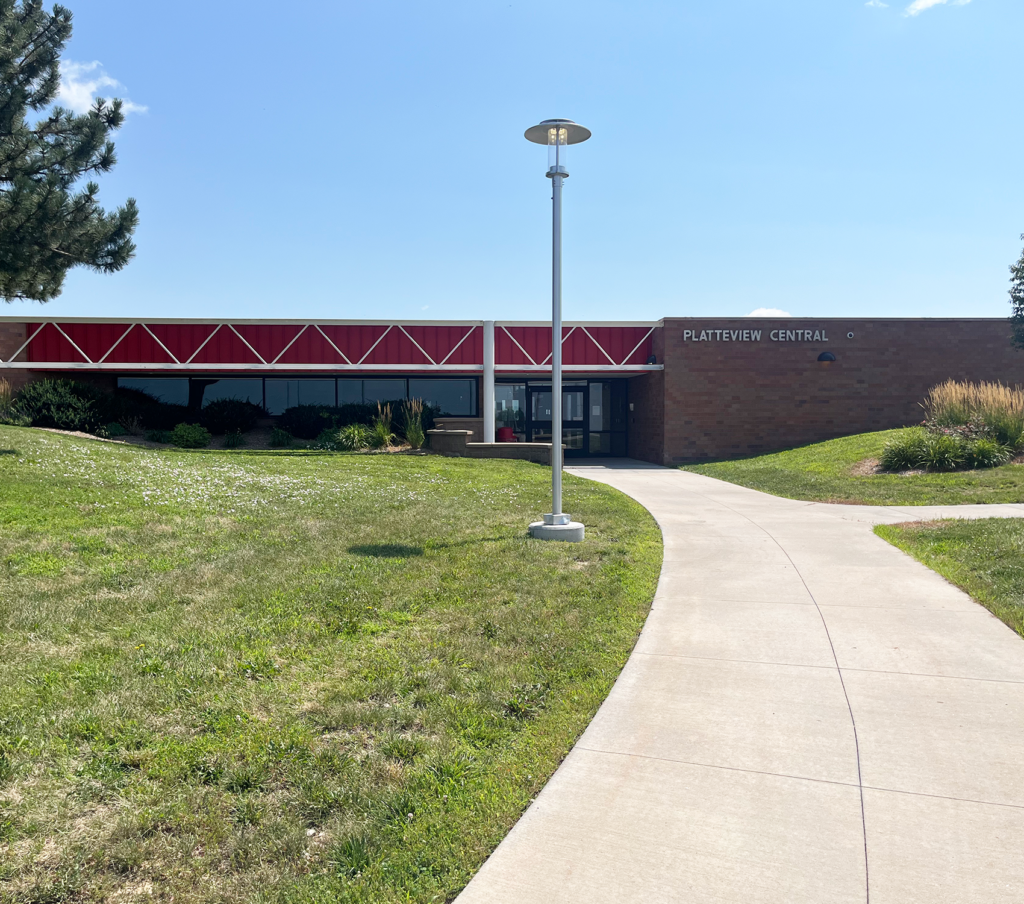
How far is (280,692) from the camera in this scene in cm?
438

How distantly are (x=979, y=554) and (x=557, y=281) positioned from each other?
5.39 m

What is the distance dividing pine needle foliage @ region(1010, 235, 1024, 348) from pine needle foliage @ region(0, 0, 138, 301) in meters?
22.9

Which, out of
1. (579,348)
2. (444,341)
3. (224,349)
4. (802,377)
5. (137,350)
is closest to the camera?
(137,350)

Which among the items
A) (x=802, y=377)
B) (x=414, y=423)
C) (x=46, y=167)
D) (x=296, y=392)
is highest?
(x=46, y=167)

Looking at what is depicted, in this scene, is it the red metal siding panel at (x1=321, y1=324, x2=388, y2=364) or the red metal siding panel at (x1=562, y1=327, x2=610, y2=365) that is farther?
the red metal siding panel at (x1=562, y1=327, x2=610, y2=365)

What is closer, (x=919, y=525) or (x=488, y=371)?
(x=919, y=525)

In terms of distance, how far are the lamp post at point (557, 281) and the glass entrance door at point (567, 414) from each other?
1828 centimetres

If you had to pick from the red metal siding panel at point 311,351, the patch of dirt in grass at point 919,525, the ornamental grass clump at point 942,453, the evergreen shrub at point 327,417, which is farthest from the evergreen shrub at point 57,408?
the patch of dirt in grass at point 919,525

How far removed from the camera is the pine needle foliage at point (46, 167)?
1379 cm

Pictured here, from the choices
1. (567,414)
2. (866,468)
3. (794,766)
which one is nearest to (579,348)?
(567,414)

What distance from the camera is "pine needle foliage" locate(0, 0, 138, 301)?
13789 mm

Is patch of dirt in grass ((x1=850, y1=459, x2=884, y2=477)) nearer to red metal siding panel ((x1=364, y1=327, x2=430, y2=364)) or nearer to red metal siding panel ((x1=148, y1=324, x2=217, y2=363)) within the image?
red metal siding panel ((x1=364, y1=327, x2=430, y2=364))

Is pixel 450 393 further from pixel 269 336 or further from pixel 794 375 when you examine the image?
pixel 794 375

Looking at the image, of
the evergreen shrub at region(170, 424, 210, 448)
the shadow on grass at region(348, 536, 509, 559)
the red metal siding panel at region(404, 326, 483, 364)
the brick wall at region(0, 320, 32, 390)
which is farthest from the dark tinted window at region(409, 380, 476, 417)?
the shadow on grass at region(348, 536, 509, 559)
